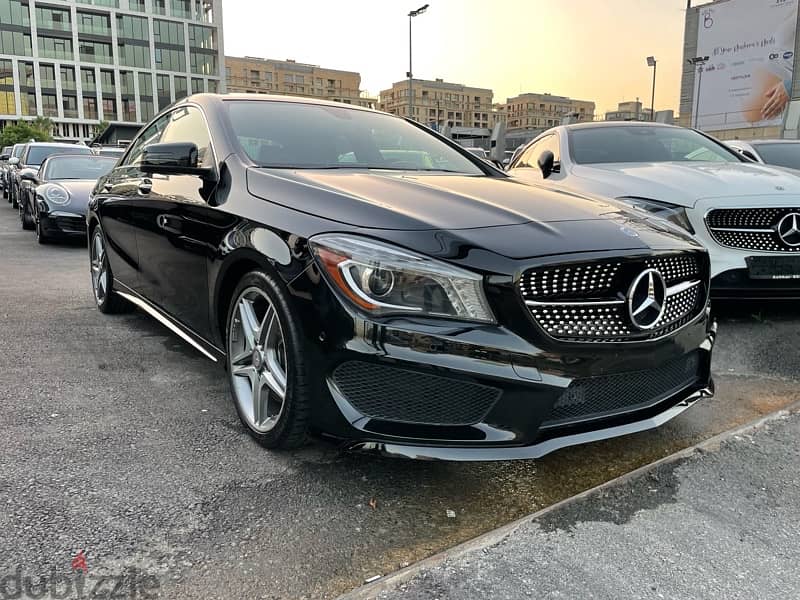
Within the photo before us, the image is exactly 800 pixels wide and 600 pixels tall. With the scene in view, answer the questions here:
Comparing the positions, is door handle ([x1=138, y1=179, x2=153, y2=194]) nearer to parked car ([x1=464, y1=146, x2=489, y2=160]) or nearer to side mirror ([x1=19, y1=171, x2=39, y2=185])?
parked car ([x1=464, y1=146, x2=489, y2=160])

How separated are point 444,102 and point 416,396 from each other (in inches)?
6192

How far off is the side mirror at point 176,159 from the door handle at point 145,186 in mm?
457

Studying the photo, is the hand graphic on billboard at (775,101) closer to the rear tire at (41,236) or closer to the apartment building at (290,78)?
the rear tire at (41,236)

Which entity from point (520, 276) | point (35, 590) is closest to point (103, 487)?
point (35, 590)

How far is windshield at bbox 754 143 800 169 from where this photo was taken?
8.02m

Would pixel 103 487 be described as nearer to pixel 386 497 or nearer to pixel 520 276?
pixel 386 497

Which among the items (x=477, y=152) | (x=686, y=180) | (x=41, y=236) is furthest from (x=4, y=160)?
(x=686, y=180)

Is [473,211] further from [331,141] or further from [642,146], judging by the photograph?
[642,146]

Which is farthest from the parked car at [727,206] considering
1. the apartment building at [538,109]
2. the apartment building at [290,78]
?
the apartment building at [538,109]

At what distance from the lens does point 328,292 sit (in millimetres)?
2152

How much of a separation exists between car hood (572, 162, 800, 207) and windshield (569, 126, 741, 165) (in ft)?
0.96

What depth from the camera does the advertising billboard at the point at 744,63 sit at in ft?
156

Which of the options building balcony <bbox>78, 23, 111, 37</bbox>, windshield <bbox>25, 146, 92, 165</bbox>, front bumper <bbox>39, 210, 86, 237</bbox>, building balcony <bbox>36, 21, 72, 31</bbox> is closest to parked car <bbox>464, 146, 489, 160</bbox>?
front bumper <bbox>39, 210, 86, 237</bbox>

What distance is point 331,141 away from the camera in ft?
11.1
